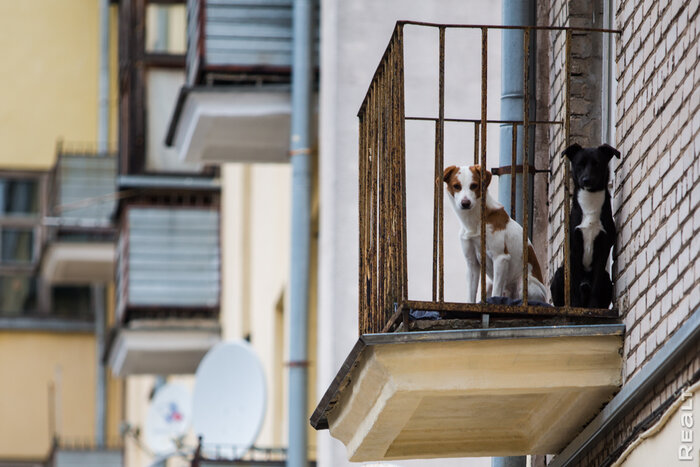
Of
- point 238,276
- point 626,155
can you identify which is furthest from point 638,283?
point 238,276

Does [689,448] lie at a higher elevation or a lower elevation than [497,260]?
lower

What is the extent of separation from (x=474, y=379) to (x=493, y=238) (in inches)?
32.0

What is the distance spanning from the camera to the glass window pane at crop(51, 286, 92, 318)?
33.2 meters

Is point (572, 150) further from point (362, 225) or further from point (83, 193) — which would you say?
point (83, 193)

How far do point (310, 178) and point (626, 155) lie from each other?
6.53 m

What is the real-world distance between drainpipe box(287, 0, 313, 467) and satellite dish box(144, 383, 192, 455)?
7.19m

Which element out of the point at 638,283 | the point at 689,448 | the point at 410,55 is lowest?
the point at 689,448

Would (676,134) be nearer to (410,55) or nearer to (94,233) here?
(410,55)

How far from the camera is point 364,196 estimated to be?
7930 mm

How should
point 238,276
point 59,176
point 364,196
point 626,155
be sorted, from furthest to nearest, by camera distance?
point 59,176
point 238,276
point 364,196
point 626,155

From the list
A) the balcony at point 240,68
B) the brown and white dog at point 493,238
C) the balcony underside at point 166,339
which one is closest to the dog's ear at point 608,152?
the brown and white dog at point 493,238

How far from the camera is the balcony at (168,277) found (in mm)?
18797

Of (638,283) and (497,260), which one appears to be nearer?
(638,283)

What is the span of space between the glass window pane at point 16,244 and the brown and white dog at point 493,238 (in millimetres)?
26804
